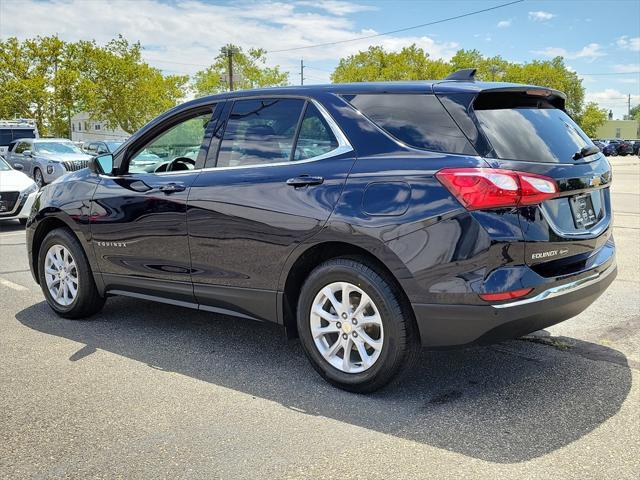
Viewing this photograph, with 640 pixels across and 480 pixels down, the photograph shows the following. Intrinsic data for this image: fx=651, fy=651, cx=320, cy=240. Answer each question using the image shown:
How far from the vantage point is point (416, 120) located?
11.7 ft

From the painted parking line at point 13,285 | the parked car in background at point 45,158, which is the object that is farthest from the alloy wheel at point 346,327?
the parked car in background at point 45,158

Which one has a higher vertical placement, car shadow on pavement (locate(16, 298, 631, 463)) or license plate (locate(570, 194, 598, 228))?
license plate (locate(570, 194, 598, 228))

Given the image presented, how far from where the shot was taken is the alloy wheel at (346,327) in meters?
3.61

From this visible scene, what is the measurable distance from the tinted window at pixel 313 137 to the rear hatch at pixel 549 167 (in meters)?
0.85

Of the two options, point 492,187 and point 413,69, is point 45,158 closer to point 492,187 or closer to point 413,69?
point 492,187

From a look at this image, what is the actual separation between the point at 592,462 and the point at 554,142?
170cm

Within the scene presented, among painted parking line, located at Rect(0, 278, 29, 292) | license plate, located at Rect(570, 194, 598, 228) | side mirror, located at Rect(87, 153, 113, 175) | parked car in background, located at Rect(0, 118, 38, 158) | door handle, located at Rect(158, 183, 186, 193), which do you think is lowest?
painted parking line, located at Rect(0, 278, 29, 292)

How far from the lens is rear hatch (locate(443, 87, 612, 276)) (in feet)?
10.8

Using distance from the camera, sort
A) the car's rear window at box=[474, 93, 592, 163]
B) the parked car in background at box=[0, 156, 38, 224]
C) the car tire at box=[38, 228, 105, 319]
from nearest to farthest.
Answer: the car's rear window at box=[474, 93, 592, 163], the car tire at box=[38, 228, 105, 319], the parked car in background at box=[0, 156, 38, 224]

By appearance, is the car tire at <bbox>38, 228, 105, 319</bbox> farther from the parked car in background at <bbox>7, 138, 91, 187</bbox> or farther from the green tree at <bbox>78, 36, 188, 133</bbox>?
the green tree at <bbox>78, 36, 188, 133</bbox>

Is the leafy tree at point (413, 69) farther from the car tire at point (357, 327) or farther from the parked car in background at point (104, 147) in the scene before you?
the car tire at point (357, 327)

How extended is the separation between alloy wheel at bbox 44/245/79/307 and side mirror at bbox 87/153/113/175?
0.77 metres

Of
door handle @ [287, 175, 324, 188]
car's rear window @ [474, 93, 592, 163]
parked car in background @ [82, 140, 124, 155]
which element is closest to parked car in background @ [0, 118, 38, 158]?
parked car in background @ [82, 140, 124, 155]

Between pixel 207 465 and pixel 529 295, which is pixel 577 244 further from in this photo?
pixel 207 465
